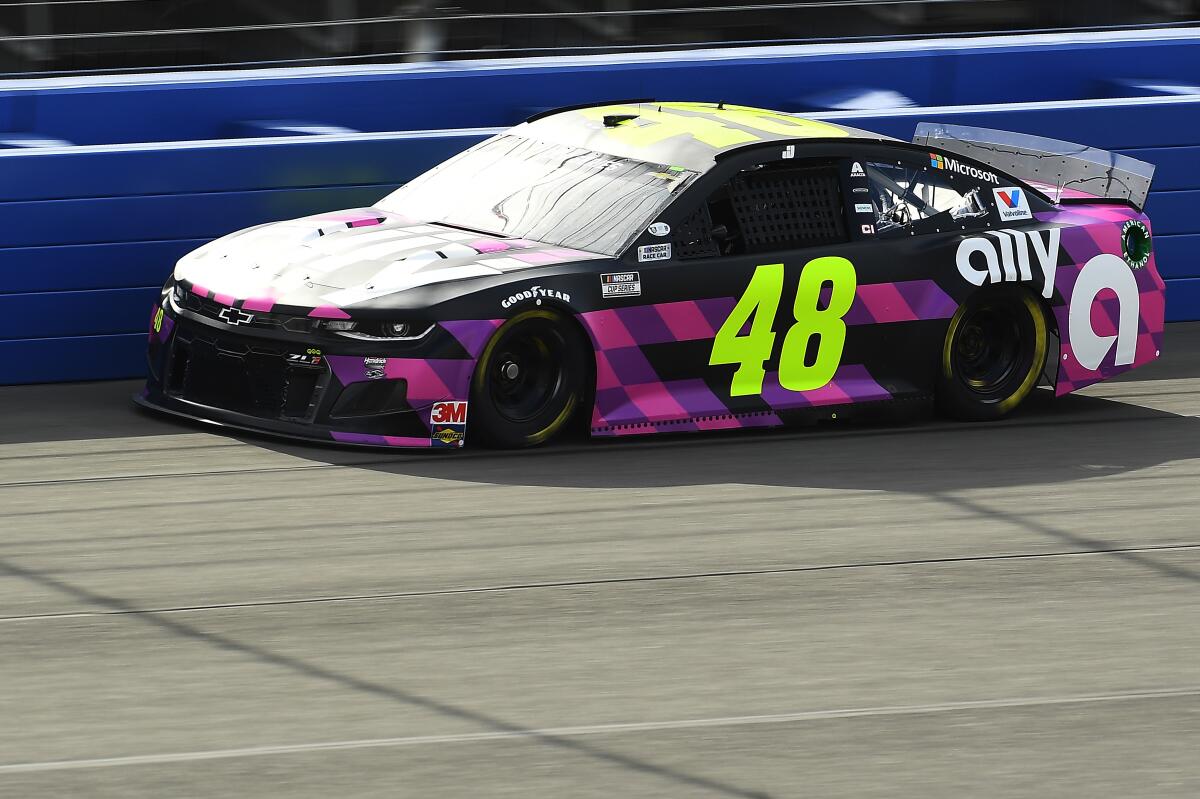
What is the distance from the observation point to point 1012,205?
8.92 meters

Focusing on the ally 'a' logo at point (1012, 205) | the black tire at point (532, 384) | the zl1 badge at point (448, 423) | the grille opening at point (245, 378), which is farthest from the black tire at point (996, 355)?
the grille opening at point (245, 378)

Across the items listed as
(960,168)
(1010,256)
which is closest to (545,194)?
(960,168)

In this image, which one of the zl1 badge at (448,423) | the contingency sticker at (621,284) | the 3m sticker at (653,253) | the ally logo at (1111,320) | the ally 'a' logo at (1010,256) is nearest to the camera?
the zl1 badge at (448,423)

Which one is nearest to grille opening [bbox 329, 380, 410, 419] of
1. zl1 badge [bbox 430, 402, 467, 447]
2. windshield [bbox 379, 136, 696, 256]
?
zl1 badge [bbox 430, 402, 467, 447]

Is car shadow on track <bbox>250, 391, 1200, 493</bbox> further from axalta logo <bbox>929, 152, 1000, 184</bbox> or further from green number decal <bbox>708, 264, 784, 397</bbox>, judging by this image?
axalta logo <bbox>929, 152, 1000, 184</bbox>

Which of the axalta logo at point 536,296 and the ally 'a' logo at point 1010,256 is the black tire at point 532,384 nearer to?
the axalta logo at point 536,296

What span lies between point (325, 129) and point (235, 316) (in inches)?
136

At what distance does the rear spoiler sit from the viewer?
31.0 ft

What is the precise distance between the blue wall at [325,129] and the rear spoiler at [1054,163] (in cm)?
110

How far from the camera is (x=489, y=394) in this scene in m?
7.78

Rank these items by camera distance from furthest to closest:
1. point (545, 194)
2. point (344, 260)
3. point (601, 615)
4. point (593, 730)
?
point (545, 194) → point (344, 260) → point (601, 615) → point (593, 730)

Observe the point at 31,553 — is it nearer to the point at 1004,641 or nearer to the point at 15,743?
the point at 15,743

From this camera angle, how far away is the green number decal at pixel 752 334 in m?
8.17

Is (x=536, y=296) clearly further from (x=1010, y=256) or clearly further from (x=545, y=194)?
(x=1010, y=256)
